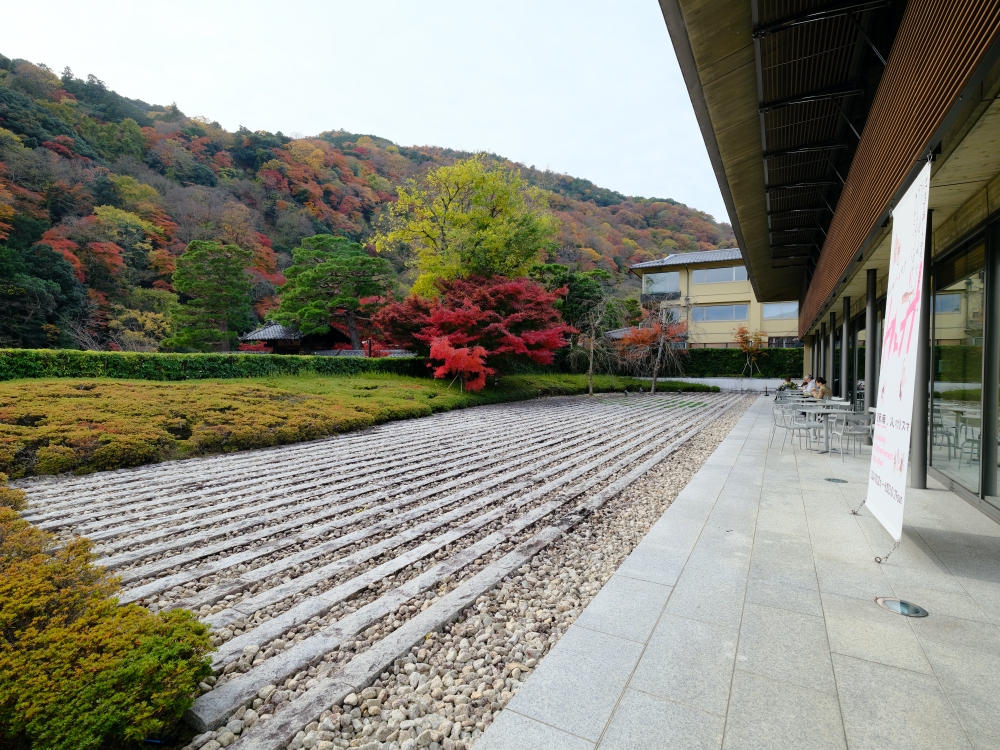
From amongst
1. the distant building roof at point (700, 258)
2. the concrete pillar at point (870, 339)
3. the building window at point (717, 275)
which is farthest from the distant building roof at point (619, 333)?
the concrete pillar at point (870, 339)

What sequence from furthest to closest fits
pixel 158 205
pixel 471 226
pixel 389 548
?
1. pixel 158 205
2. pixel 471 226
3. pixel 389 548

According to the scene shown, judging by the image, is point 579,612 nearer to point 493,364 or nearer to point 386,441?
point 386,441

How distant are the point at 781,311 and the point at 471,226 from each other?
64.0 feet

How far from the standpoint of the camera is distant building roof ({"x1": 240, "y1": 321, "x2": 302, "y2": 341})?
25.7m

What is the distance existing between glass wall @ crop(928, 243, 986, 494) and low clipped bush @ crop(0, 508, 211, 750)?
600 cm

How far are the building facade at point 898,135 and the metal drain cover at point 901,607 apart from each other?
1.82 metres

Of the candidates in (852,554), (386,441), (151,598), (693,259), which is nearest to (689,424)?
(386,441)

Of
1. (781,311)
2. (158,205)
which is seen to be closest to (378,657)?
(781,311)

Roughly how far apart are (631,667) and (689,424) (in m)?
9.89

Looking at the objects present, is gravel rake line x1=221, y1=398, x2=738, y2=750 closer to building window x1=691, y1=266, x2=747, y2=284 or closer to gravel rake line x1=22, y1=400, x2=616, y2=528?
gravel rake line x1=22, y1=400, x2=616, y2=528

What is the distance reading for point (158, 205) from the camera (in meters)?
28.7

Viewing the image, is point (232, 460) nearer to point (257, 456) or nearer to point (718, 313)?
point (257, 456)

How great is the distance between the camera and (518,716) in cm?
179

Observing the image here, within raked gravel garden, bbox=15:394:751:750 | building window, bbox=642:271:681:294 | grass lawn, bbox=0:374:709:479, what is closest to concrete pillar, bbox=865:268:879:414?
raked gravel garden, bbox=15:394:751:750
